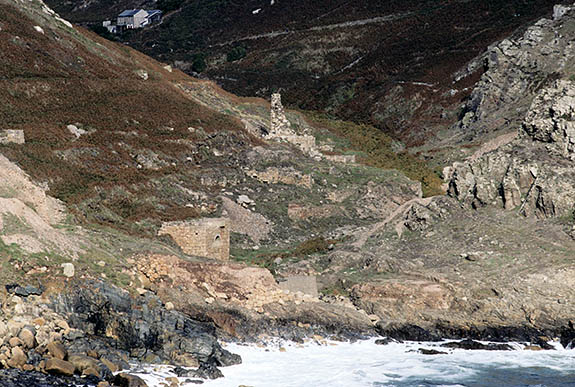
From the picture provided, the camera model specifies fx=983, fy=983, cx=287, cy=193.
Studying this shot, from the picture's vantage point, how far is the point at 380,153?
7469cm

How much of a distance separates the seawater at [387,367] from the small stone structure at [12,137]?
19229mm

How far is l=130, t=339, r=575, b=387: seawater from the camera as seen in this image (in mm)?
33312

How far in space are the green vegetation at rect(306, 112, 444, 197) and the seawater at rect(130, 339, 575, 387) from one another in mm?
23370

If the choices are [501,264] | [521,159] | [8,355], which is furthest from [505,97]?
[8,355]

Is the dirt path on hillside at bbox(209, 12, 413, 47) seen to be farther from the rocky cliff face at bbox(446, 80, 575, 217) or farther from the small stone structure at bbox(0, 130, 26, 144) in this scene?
the small stone structure at bbox(0, 130, 26, 144)

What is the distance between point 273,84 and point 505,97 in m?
45.4

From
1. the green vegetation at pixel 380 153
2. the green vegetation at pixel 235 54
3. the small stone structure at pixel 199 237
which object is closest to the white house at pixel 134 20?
the green vegetation at pixel 235 54

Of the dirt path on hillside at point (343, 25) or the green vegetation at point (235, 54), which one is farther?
the dirt path on hillside at point (343, 25)

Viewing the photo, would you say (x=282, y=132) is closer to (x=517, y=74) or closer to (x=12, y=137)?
(x=12, y=137)

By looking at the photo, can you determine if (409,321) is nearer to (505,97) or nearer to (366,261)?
(366,261)

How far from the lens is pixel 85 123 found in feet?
189

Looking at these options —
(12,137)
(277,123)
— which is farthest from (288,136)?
(12,137)

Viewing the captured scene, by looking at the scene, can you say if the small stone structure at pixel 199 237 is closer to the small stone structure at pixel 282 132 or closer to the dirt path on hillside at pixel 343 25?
the small stone structure at pixel 282 132

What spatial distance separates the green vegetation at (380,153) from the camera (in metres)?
64.5
